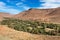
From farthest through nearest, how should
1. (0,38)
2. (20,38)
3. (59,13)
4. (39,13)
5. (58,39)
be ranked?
1. (39,13)
2. (59,13)
3. (58,39)
4. (20,38)
5. (0,38)

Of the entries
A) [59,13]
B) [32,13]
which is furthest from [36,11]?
[59,13]

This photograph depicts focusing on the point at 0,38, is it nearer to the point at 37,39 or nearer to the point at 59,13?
the point at 37,39

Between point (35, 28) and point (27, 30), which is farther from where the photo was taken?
point (35, 28)

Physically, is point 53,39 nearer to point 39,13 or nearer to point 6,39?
point 6,39

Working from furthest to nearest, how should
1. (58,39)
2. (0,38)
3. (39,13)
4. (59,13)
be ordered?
(39,13), (59,13), (58,39), (0,38)

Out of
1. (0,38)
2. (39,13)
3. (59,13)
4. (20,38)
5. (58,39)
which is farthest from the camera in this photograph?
(39,13)

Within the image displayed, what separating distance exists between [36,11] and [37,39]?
15475 cm

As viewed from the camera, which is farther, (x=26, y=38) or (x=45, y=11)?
(x=45, y=11)

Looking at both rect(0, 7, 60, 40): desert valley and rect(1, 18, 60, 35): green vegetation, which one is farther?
rect(1, 18, 60, 35): green vegetation

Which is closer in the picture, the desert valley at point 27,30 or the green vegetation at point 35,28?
the desert valley at point 27,30

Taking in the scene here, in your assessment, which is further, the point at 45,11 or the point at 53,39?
the point at 45,11

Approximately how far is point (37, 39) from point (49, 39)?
1.43 meters

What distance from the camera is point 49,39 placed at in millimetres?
22469

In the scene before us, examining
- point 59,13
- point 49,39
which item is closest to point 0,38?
point 49,39
